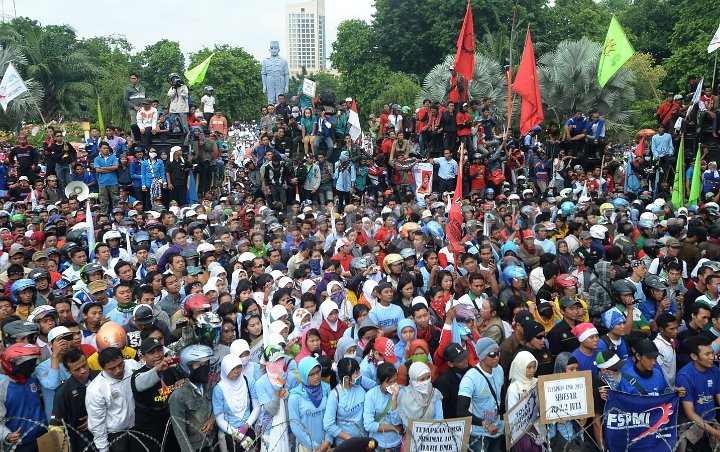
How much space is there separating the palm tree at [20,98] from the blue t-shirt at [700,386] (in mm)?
29912

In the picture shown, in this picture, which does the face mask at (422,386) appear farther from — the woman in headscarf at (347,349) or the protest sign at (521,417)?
the woman in headscarf at (347,349)

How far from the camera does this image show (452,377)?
594 cm

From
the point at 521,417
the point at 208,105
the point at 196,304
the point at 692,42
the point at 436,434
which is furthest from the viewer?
the point at 692,42

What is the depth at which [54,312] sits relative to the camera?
6.69m

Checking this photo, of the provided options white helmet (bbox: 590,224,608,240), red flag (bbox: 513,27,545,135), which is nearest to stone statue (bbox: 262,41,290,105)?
red flag (bbox: 513,27,545,135)

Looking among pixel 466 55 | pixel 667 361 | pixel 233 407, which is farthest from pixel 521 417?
pixel 466 55

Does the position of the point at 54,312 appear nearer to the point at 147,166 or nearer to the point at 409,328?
the point at 409,328

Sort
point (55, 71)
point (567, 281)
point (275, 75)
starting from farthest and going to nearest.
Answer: point (55, 71), point (275, 75), point (567, 281)

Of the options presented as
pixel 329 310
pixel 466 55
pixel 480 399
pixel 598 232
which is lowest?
pixel 480 399

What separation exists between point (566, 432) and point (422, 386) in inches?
53.6

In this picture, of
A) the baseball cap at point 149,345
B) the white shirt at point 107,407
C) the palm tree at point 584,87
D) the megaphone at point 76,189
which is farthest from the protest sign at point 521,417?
the palm tree at point 584,87

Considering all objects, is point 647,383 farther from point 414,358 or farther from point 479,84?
point 479,84

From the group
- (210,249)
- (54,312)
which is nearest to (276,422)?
(54,312)

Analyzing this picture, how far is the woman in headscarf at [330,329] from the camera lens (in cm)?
733
